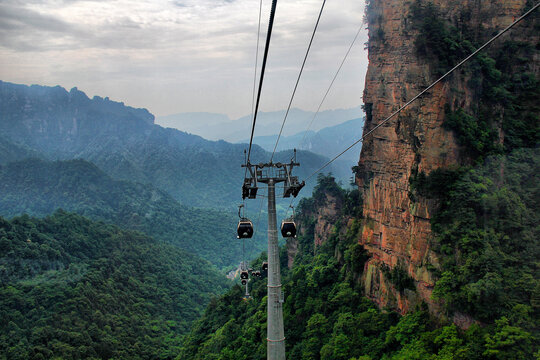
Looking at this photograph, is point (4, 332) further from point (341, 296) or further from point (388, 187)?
point (388, 187)

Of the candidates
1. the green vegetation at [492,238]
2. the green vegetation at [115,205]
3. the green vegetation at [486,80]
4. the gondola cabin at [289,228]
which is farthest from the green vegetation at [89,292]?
the green vegetation at [486,80]

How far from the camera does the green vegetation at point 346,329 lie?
18.3 m

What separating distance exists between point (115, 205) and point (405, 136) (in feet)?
375

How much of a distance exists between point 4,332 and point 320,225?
31.7 metres

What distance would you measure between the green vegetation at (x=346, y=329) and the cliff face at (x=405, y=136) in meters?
1.37

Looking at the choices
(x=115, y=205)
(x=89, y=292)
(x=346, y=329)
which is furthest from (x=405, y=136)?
(x=115, y=205)

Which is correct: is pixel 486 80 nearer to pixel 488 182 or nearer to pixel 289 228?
pixel 488 182

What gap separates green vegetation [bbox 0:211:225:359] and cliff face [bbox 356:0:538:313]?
2886 cm

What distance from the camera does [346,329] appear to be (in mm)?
27078

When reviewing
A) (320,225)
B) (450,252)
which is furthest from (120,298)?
(450,252)

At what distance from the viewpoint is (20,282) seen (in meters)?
51.3

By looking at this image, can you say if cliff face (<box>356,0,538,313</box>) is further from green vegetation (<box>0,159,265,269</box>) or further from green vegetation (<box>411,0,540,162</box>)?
green vegetation (<box>0,159,265,269</box>)

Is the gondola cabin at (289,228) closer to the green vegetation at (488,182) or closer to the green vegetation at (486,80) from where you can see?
the green vegetation at (488,182)

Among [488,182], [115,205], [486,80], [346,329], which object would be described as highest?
[486,80]
